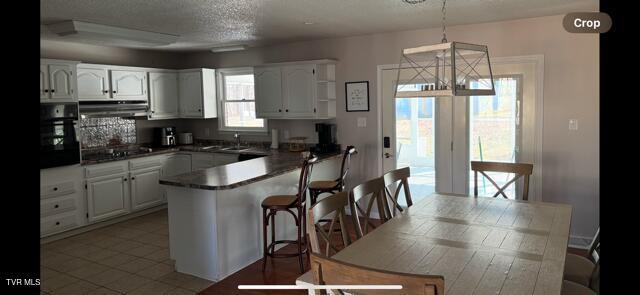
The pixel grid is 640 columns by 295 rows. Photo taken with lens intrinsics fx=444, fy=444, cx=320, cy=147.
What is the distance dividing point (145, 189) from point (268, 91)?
1971 millimetres

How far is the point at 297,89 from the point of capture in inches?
209

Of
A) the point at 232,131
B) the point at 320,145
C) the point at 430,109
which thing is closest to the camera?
the point at 430,109

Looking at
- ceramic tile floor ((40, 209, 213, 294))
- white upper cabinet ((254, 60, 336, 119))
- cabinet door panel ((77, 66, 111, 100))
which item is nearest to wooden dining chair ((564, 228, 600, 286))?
ceramic tile floor ((40, 209, 213, 294))

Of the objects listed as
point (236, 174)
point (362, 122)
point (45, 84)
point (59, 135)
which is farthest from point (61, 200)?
point (362, 122)

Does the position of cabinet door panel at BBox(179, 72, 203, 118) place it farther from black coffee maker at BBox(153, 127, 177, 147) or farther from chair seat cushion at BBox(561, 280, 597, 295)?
chair seat cushion at BBox(561, 280, 597, 295)

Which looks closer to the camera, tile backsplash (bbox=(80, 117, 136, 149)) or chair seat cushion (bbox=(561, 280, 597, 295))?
chair seat cushion (bbox=(561, 280, 597, 295))

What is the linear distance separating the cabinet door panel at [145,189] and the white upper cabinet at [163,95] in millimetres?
868

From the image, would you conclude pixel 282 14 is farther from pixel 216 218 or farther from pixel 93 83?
pixel 93 83

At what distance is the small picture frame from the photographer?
5.12m

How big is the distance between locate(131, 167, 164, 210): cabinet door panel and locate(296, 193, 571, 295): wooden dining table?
3783 mm

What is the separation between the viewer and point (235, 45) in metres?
5.67
